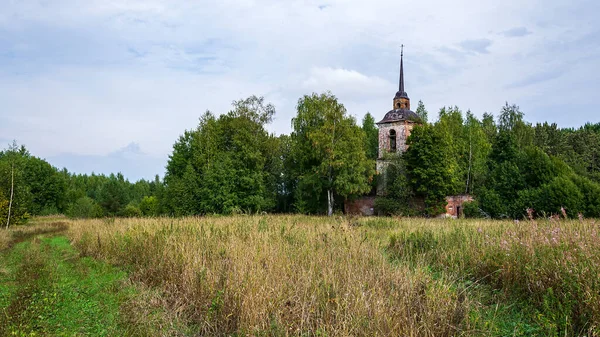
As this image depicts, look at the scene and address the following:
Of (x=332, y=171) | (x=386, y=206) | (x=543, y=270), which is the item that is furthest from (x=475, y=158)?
(x=543, y=270)

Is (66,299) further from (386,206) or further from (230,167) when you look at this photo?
(386,206)

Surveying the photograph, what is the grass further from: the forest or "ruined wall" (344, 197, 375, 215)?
"ruined wall" (344, 197, 375, 215)

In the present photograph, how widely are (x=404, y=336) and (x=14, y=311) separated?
17.7 ft

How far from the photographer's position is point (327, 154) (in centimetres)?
3466

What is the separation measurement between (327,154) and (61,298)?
1147 inches

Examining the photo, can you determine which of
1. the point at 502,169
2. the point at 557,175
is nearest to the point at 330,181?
the point at 502,169

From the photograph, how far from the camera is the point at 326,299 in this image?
4.54 m

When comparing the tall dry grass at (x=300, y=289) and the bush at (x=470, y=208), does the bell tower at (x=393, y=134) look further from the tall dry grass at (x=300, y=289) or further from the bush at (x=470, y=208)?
the tall dry grass at (x=300, y=289)

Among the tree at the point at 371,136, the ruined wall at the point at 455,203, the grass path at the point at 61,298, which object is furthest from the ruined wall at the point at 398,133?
the grass path at the point at 61,298

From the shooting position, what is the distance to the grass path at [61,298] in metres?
5.02

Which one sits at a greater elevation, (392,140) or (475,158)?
(392,140)

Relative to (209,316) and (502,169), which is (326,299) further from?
(502,169)

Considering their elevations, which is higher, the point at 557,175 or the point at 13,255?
the point at 557,175

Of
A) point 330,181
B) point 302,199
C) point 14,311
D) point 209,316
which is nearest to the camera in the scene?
point 209,316
